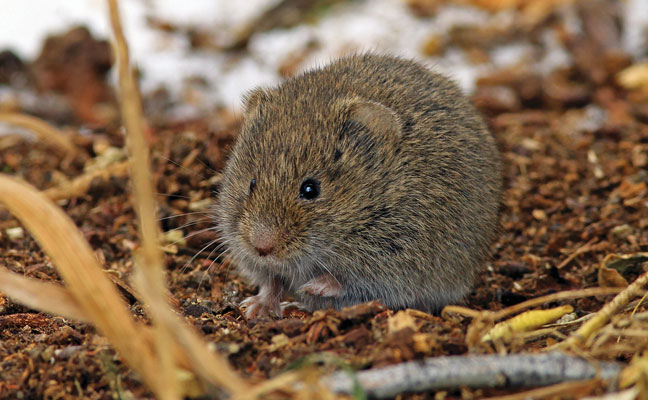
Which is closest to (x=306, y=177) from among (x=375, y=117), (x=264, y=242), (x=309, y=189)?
(x=309, y=189)

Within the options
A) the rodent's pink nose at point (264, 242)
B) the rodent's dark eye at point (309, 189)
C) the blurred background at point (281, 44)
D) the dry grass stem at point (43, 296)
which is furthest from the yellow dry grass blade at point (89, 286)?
the blurred background at point (281, 44)

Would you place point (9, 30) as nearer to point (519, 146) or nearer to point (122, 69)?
point (519, 146)

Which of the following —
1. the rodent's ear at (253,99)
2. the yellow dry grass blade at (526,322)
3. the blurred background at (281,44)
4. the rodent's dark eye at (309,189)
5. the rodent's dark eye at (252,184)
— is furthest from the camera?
the blurred background at (281,44)

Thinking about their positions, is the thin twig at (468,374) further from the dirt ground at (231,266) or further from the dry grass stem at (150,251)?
the dry grass stem at (150,251)

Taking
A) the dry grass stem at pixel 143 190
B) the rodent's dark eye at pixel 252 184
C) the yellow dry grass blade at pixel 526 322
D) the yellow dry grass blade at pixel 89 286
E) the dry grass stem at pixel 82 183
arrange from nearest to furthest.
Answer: the dry grass stem at pixel 143 190 → the yellow dry grass blade at pixel 89 286 → the yellow dry grass blade at pixel 526 322 → the rodent's dark eye at pixel 252 184 → the dry grass stem at pixel 82 183

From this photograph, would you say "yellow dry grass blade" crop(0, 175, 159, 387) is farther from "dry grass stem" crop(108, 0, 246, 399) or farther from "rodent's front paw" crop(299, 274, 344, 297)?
"rodent's front paw" crop(299, 274, 344, 297)

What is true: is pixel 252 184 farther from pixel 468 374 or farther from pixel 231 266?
pixel 468 374
